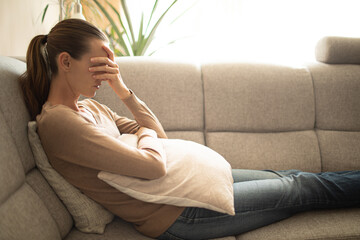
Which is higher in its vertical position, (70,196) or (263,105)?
(263,105)

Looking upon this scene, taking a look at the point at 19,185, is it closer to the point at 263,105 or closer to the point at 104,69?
the point at 104,69

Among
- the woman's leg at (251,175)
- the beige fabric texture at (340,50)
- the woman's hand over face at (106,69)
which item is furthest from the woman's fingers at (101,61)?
the beige fabric texture at (340,50)

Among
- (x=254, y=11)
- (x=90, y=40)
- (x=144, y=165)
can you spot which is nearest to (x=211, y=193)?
(x=144, y=165)

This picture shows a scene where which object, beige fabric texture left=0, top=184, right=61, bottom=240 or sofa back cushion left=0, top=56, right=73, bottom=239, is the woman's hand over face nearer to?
sofa back cushion left=0, top=56, right=73, bottom=239

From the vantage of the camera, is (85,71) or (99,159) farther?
(85,71)

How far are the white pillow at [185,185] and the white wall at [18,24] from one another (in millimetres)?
945

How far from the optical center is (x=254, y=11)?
8.69 ft

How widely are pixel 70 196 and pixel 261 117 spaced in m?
1.08

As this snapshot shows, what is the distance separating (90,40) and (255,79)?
A: 0.98m

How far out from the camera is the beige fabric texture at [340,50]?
173 centimetres

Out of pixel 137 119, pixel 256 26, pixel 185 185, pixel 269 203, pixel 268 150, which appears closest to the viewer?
pixel 185 185

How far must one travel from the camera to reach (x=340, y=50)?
174 cm

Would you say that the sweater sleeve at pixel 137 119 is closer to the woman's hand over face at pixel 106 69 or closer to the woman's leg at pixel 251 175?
the woman's hand over face at pixel 106 69

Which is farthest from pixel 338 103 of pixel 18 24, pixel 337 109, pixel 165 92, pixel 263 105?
pixel 18 24
